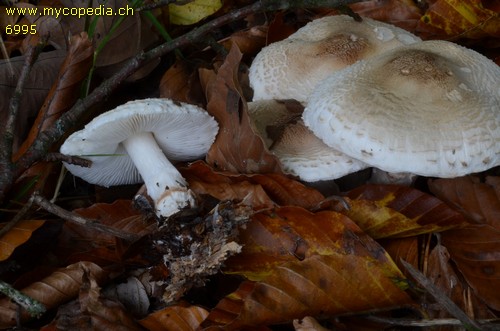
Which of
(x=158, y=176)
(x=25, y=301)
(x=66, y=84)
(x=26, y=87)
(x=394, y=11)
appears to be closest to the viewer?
(x=25, y=301)

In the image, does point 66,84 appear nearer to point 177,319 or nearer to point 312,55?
point 312,55

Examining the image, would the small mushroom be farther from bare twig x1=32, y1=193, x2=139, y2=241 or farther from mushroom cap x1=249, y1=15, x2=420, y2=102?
mushroom cap x1=249, y1=15, x2=420, y2=102

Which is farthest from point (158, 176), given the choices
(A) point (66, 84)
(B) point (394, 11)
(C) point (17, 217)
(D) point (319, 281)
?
(B) point (394, 11)

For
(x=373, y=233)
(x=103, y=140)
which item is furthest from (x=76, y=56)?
(x=373, y=233)

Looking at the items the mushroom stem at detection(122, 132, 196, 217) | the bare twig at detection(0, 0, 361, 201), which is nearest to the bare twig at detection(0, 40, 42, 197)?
the bare twig at detection(0, 0, 361, 201)

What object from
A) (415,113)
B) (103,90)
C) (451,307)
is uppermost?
(103,90)

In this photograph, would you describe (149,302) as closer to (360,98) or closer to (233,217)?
(233,217)
